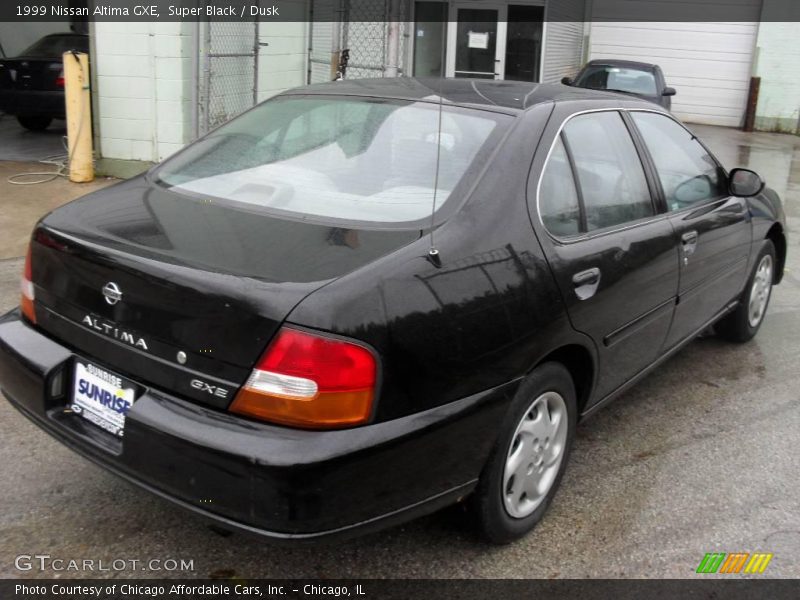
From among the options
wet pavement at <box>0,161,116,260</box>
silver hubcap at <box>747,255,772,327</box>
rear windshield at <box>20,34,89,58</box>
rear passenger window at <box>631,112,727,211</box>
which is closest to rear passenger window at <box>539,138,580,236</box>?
rear passenger window at <box>631,112,727,211</box>

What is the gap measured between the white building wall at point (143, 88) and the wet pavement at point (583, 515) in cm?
533

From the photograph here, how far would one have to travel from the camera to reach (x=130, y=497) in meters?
3.22

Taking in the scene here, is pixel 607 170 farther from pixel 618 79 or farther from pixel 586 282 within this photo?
pixel 618 79

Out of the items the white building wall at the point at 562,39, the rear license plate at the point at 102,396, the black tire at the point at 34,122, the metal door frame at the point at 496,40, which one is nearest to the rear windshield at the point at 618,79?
the white building wall at the point at 562,39

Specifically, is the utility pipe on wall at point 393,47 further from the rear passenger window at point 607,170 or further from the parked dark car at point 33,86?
the rear passenger window at point 607,170

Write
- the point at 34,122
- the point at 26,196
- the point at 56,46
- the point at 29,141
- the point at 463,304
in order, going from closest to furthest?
the point at 463,304, the point at 26,196, the point at 29,141, the point at 56,46, the point at 34,122

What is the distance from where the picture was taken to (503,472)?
2.83 metres

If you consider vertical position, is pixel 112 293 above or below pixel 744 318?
above

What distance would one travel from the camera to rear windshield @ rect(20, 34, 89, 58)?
1180cm

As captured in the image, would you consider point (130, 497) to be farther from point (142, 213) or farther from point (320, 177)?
point (320, 177)

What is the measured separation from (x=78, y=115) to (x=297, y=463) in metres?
7.51

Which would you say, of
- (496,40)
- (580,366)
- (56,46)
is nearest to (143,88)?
(56,46)

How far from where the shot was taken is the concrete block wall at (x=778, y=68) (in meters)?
17.6

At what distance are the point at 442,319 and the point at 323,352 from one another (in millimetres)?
413
